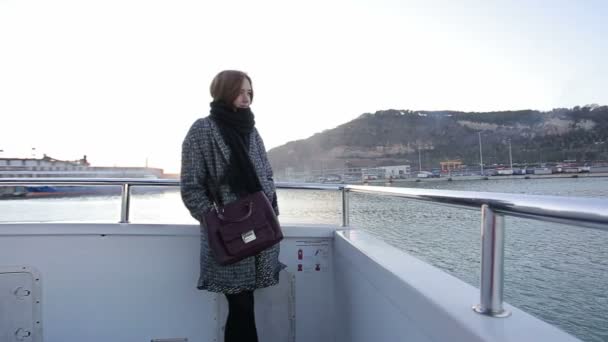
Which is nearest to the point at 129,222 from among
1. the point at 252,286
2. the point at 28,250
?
the point at 28,250

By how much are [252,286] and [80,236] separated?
105 cm

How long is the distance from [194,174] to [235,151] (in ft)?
0.62

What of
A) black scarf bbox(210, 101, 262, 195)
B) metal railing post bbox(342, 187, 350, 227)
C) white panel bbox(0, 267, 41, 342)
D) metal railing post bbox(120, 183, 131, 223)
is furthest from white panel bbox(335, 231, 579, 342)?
white panel bbox(0, 267, 41, 342)

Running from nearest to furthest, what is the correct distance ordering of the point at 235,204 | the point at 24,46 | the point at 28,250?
1. the point at 235,204
2. the point at 28,250
3. the point at 24,46

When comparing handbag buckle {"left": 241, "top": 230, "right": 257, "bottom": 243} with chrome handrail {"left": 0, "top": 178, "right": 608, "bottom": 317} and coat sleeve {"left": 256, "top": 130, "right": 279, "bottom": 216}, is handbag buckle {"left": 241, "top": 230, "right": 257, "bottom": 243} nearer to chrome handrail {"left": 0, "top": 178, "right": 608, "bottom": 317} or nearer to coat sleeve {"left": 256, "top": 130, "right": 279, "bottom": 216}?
coat sleeve {"left": 256, "top": 130, "right": 279, "bottom": 216}

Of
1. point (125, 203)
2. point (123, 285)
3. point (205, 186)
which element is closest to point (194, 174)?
point (205, 186)

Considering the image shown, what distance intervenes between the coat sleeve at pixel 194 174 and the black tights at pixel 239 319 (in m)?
→ 0.38

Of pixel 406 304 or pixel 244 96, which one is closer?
pixel 406 304

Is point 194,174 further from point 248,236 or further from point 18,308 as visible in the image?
point 18,308

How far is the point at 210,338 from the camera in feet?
6.34

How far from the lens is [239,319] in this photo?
1.57 metres

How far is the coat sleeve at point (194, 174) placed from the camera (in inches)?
57.1

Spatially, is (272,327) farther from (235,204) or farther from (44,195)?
(44,195)

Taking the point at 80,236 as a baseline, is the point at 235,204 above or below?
above
